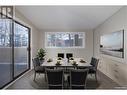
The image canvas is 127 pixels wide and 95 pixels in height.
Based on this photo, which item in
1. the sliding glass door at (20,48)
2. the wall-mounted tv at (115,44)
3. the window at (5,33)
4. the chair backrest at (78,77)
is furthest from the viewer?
the sliding glass door at (20,48)

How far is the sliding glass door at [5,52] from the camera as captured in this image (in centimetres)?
410

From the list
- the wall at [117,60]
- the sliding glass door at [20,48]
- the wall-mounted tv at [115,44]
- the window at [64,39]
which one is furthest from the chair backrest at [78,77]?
the window at [64,39]

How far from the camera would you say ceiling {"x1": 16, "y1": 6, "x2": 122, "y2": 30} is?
466 centimetres

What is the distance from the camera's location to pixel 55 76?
343cm

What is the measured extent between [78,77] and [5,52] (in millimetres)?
2160

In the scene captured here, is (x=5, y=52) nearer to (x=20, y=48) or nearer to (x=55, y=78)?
(x=20, y=48)

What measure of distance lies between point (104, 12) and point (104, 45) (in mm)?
1376

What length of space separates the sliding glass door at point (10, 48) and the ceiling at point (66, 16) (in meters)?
0.56

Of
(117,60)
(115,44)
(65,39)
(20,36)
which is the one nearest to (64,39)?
(65,39)

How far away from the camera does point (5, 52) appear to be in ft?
14.0

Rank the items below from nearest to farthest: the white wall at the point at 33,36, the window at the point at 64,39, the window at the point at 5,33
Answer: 1. the window at the point at 5,33
2. the white wall at the point at 33,36
3. the window at the point at 64,39

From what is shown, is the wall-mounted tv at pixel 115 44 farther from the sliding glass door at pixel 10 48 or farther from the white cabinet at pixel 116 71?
the sliding glass door at pixel 10 48
